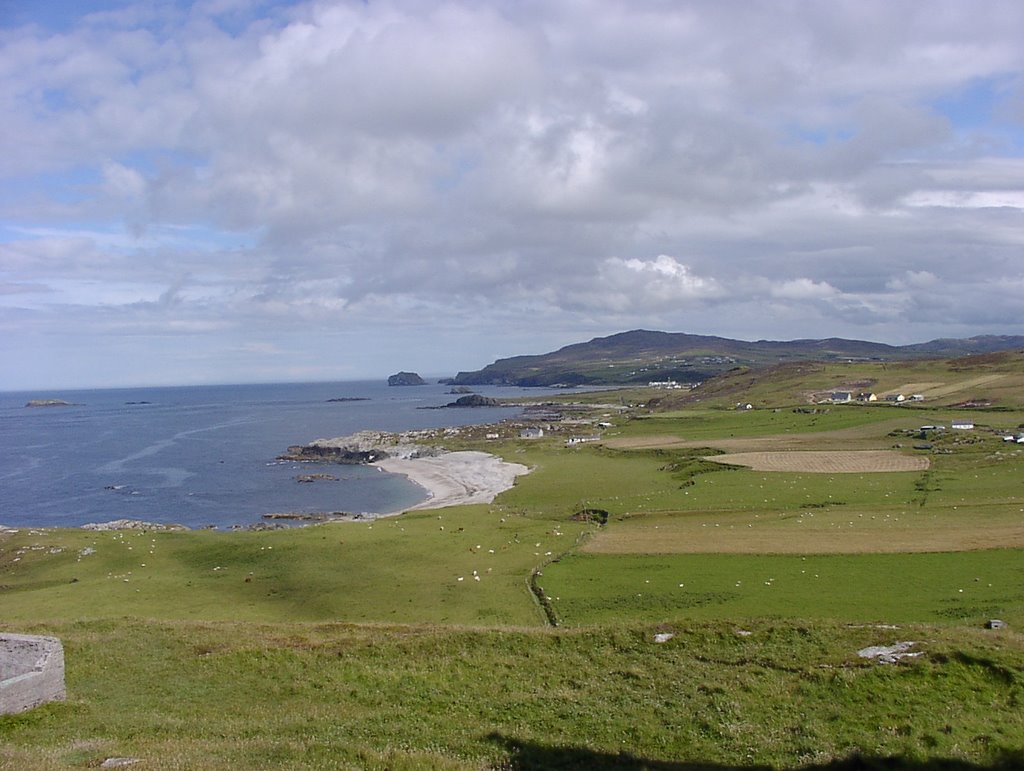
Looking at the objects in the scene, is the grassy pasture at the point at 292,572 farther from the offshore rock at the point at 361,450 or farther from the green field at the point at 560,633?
the offshore rock at the point at 361,450

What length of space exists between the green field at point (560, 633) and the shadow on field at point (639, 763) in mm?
59

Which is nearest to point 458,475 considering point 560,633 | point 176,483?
point 176,483

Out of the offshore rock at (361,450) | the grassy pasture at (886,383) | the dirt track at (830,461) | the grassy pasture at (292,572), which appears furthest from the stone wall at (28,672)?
the grassy pasture at (886,383)

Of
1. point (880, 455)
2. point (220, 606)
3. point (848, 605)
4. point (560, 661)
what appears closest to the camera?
point (560, 661)

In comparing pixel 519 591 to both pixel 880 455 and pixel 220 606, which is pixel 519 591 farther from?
pixel 880 455

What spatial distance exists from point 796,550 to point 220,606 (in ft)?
99.1

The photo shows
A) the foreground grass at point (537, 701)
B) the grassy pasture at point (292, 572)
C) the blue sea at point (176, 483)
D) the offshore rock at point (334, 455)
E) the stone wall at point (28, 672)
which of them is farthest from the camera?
the offshore rock at point (334, 455)

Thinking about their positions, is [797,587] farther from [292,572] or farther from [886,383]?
[886,383]

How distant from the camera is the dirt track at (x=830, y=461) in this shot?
2744 inches

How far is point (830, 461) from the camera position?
75938 millimetres

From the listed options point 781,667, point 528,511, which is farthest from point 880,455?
point 781,667

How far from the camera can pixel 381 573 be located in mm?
40000

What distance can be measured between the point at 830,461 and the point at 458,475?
152 feet

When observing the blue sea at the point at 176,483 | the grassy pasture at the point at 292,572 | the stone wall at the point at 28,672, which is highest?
the stone wall at the point at 28,672
